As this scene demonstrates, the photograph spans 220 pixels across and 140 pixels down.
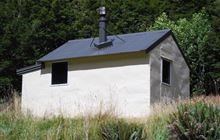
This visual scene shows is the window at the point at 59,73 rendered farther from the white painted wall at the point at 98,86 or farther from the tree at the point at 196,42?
the tree at the point at 196,42

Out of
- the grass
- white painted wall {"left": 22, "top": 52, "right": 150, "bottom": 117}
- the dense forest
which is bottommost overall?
the grass

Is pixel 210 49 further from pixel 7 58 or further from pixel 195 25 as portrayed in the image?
pixel 7 58

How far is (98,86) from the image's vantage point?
27.4 meters

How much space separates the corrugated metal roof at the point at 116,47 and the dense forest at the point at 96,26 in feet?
27.2

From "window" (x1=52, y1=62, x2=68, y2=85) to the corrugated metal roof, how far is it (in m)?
0.45

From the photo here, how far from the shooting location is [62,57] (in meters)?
29.1

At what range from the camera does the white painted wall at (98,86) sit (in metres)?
25.9

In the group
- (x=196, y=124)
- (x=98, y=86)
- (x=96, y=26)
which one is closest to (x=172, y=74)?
(x=98, y=86)

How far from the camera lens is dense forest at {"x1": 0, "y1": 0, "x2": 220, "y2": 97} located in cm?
4050

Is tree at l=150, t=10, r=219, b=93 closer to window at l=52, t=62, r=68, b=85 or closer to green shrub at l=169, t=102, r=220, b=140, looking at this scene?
window at l=52, t=62, r=68, b=85

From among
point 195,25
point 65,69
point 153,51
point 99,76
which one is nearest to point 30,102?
point 65,69

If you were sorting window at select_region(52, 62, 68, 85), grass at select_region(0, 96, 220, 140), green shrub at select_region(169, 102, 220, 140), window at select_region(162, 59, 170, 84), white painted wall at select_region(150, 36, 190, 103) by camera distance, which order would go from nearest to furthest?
green shrub at select_region(169, 102, 220, 140) → grass at select_region(0, 96, 220, 140) → white painted wall at select_region(150, 36, 190, 103) → window at select_region(162, 59, 170, 84) → window at select_region(52, 62, 68, 85)

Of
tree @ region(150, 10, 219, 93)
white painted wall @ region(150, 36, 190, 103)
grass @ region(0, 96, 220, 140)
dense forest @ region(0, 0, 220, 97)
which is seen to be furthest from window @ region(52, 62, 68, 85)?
grass @ region(0, 96, 220, 140)

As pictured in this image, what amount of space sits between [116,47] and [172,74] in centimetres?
328
